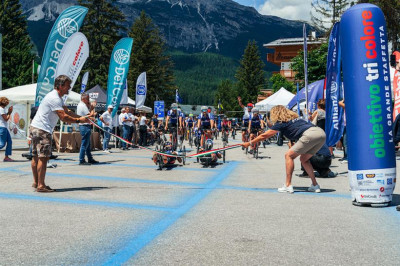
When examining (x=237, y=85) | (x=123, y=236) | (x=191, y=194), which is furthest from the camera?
(x=237, y=85)

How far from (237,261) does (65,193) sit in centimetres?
423

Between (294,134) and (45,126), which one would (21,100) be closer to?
(45,126)

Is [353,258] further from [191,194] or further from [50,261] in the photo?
[191,194]

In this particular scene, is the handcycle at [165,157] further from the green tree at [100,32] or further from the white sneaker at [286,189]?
the green tree at [100,32]

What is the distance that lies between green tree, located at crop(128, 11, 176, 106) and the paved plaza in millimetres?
50978

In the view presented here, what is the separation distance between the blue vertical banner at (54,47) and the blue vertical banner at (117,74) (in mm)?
3512

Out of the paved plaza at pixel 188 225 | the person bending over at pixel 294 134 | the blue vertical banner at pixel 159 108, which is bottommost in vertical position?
the paved plaza at pixel 188 225

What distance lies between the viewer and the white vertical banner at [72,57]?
43.3 ft

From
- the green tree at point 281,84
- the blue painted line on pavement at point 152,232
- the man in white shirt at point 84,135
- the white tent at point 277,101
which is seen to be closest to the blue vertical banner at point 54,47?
the man in white shirt at point 84,135

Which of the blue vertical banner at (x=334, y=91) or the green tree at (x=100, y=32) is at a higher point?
the green tree at (x=100, y=32)

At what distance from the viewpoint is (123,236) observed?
4316 millimetres

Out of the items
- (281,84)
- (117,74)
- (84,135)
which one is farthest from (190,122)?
(281,84)

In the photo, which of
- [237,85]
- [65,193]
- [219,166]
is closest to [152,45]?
[237,85]

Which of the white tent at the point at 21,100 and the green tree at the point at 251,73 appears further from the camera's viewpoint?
the green tree at the point at 251,73
